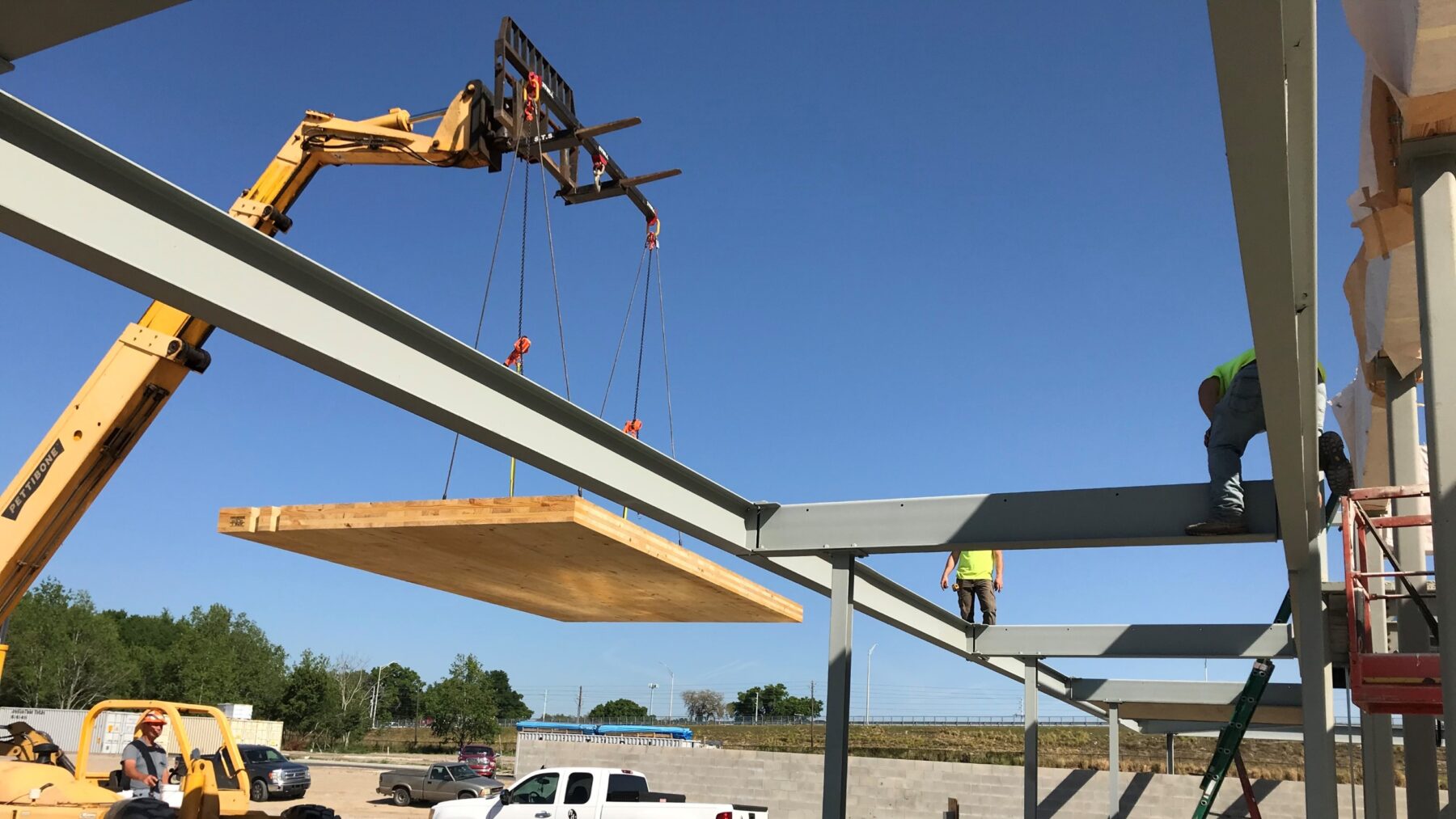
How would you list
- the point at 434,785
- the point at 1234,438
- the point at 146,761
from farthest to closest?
the point at 434,785, the point at 146,761, the point at 1234,438

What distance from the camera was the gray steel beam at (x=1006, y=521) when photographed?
700 centimetres

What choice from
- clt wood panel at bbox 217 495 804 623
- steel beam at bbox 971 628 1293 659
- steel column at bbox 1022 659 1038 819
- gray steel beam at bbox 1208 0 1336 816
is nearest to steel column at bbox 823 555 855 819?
clt wood panel at bbox 217 495 804 623

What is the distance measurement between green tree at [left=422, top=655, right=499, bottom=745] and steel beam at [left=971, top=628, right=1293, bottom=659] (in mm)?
67846

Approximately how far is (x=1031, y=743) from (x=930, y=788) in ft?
18.1

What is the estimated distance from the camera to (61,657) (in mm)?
62625

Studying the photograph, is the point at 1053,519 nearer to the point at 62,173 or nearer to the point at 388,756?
the point at 62,173

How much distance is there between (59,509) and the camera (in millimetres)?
8859

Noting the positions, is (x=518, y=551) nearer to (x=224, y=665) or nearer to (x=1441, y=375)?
(x=1441, y=375)

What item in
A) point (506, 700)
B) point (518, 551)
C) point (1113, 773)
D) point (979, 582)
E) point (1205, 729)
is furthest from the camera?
point (506, 700)

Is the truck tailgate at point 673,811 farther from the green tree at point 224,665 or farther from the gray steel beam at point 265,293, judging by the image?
the green tree at point 224,665

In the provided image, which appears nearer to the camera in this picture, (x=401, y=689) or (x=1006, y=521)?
(x=1006, y=521)

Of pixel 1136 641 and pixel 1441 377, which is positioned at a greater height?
pixel 1441 377

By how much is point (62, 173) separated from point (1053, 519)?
19.7 feet

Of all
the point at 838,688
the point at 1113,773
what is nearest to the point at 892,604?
the point at 838,688
